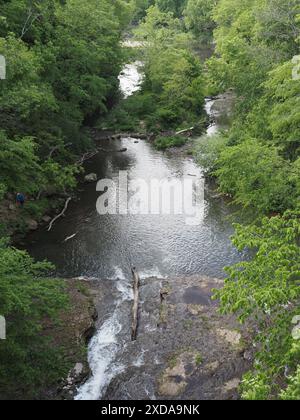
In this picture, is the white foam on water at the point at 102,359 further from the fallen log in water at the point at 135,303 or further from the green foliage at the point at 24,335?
the green foliage at the point at 24,335

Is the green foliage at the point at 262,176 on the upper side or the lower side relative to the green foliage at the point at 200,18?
lower

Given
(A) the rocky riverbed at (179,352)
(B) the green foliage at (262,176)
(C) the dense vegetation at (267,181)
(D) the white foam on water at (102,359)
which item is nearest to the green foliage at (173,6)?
(C) the dense vegetation at (267,181)

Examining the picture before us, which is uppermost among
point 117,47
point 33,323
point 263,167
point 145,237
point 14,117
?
point 117,47

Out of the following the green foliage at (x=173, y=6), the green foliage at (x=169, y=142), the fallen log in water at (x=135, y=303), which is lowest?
the fallen log in water at (x=135, y=303)

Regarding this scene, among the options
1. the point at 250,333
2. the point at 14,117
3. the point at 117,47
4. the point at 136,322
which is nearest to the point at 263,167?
the point at 250,333

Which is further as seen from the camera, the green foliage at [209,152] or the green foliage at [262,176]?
the green foliage at [209,152]

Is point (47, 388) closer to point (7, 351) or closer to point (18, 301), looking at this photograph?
point (7, 351)
